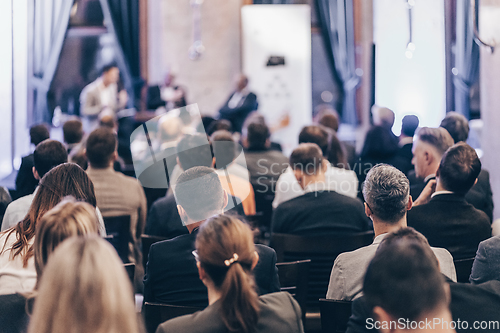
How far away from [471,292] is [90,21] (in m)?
7.78

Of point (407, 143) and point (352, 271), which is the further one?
point (407, 143)

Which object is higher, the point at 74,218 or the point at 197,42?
the point at 197,42

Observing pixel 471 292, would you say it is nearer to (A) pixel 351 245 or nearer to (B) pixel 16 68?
(A) pixel 351 245

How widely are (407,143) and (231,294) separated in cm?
328

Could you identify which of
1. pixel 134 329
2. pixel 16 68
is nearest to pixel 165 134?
pixel 16 68

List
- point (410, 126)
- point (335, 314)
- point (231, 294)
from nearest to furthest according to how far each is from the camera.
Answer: point (231, 294), point (335, 314), point (410, 126)

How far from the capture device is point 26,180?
11.2ft

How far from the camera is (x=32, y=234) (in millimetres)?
1913

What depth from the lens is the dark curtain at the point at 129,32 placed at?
779cm

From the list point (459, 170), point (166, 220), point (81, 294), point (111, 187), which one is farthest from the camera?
point (111, 187)

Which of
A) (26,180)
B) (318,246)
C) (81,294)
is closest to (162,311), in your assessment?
(81,294)

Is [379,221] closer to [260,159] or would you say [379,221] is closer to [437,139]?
[437,139]

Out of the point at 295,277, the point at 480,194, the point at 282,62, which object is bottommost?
the point at 295,277

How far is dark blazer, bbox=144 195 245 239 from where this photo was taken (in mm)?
2803
